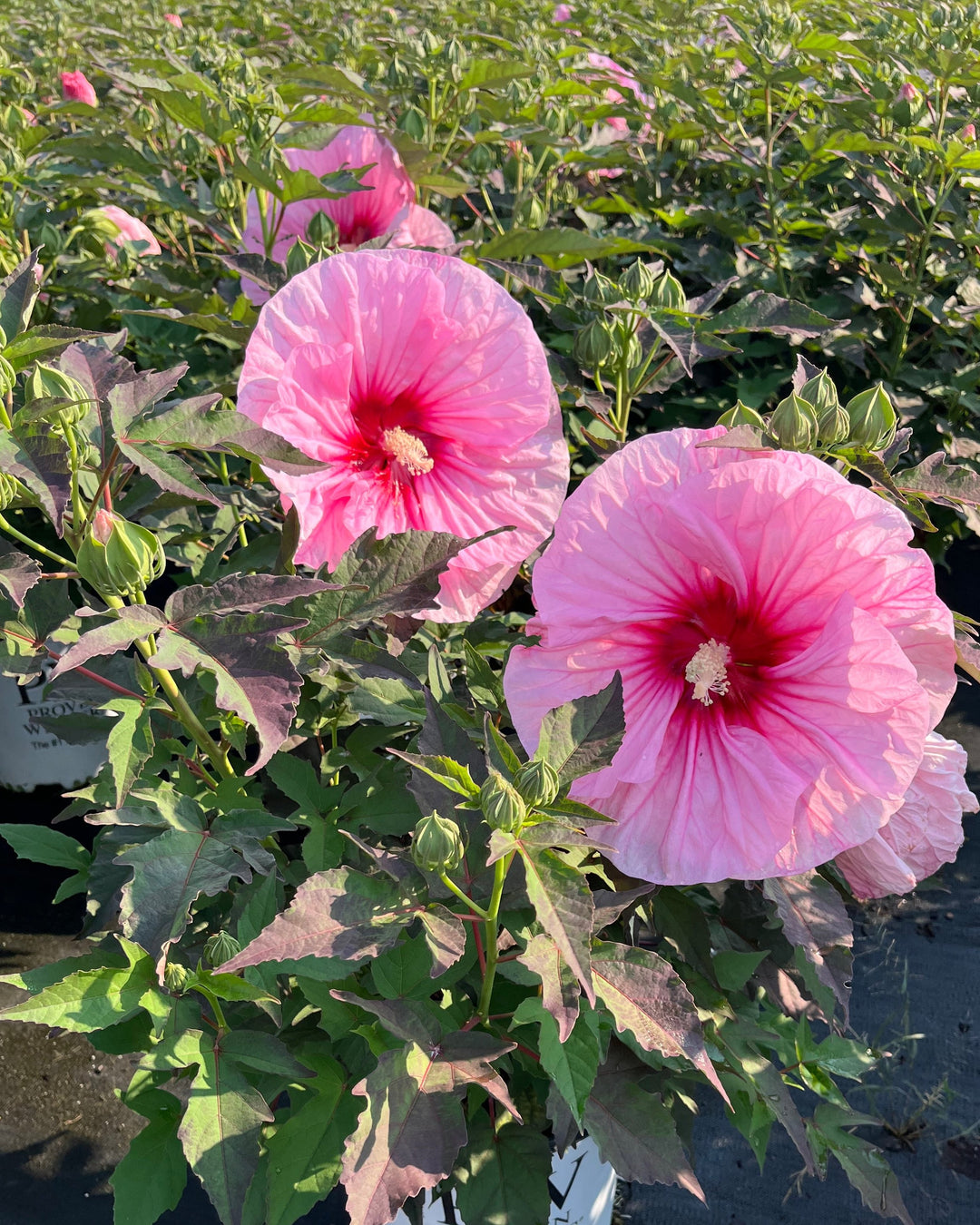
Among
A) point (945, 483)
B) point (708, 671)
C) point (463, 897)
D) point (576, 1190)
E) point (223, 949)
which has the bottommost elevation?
point (576, 1190)

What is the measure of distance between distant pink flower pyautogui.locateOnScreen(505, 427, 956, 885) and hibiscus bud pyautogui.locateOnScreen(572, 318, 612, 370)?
30 centimetres

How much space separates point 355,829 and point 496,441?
1.32 feet

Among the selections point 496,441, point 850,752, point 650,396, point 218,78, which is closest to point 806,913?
point 850,752

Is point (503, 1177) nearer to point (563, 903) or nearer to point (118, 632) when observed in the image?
point (563, 903)

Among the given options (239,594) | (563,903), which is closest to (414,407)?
(239,594)

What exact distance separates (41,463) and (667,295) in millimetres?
638

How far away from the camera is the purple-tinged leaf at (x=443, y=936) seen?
771 mm

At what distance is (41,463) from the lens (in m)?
0.76

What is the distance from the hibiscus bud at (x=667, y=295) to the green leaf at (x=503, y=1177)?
82cm

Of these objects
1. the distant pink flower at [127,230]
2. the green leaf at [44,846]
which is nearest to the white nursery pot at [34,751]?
the distant pink flower at [127,230]

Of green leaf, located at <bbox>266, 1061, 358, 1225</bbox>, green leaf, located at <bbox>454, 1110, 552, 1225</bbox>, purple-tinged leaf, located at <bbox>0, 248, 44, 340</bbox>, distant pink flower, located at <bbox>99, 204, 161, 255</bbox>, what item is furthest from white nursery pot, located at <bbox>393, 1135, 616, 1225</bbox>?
distant pink flower, located at <bbox>99, 204, 161, 255</bbox>

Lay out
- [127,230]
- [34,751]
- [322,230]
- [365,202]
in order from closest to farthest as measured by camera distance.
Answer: [322,230], [365,202], [127,230], [34,751]

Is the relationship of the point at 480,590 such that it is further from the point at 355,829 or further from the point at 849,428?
the point at 849,428

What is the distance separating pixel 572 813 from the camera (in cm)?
75
